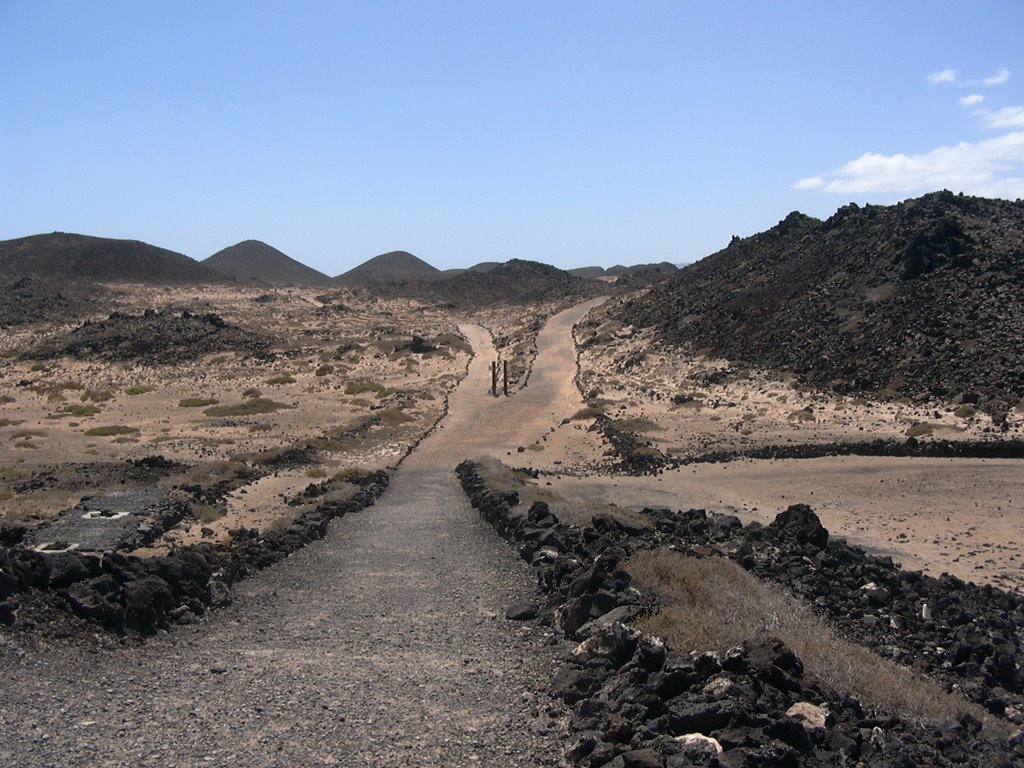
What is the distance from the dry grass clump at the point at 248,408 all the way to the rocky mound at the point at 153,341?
20.0m

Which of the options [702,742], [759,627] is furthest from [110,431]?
[702,742]

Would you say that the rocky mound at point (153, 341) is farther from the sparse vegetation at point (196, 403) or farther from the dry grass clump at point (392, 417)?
the dry grass clump at point (392, 417)

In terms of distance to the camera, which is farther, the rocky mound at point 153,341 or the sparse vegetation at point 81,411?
the rocky mound at point 153,341

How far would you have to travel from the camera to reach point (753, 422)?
34500 millimetres

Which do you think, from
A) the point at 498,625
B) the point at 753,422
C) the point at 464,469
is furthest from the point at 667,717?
the point at 753,422

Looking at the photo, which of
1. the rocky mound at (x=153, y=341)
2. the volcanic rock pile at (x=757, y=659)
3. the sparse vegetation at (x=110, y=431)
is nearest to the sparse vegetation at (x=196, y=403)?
the sparse vegetation at (x=110, y=431)

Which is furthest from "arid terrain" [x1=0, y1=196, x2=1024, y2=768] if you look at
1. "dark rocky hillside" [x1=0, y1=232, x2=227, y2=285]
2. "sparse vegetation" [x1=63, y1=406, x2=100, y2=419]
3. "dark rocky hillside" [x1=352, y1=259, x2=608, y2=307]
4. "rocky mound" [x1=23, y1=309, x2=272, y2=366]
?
"dark rocky hillside" [x1=0, y1=232, x2=227, y2=285]

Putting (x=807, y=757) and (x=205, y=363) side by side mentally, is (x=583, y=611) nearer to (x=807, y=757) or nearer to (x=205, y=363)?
(x=807, y=757)

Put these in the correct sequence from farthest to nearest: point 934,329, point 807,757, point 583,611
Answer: point 934,329
point 583,611
point 807,757

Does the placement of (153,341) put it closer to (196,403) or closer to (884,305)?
(196,403)

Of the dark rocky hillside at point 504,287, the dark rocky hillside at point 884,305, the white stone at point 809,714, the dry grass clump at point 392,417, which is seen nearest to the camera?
the white stone at point 809,714

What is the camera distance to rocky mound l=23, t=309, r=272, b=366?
60.7 metres

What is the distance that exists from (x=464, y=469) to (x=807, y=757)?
64.7 ft

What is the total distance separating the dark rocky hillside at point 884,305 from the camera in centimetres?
3697
